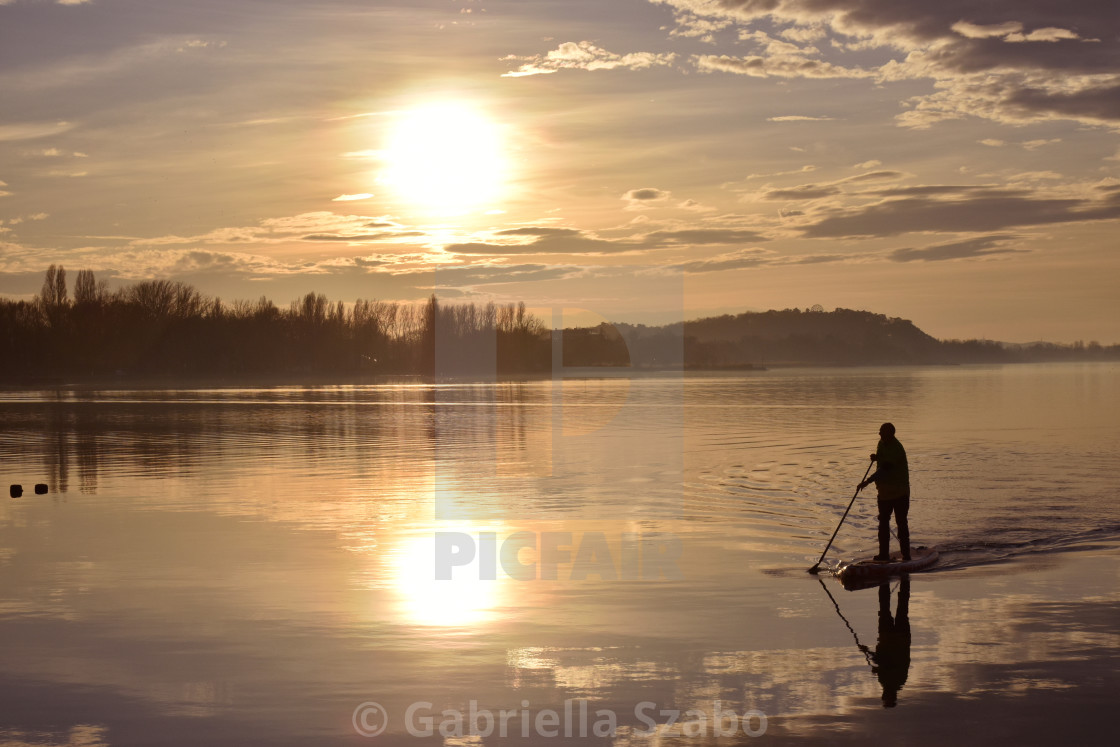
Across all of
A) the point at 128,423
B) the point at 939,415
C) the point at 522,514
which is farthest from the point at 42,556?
the point at 939,415

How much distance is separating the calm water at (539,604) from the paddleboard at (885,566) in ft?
0.88

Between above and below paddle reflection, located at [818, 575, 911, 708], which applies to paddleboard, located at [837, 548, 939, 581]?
→ above

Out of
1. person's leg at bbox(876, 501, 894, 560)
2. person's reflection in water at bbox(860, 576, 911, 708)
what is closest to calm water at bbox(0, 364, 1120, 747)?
person's reflection in water at bbox(860, 576, 911, 708)

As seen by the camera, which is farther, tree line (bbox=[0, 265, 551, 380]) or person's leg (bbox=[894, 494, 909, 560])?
tree line (bbox=[0, 265, 551, 380])

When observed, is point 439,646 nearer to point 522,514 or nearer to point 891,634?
point 891,634

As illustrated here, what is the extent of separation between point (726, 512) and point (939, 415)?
38.2 m

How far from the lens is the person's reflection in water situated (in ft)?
31.8

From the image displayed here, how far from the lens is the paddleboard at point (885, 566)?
14.7m

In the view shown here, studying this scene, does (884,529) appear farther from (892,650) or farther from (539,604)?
(539,604)

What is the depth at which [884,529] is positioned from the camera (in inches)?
616

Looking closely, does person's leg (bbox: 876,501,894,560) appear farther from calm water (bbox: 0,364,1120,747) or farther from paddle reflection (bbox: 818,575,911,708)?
paddle reflection (bbox: 818,575,911,708)

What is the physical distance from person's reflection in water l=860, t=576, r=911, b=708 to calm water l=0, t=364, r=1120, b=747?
0.13 ft

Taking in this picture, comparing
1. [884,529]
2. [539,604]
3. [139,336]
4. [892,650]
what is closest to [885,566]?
[884,529]

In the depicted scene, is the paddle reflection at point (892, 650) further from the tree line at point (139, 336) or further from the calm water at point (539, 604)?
the tree line at point (139, 336)
